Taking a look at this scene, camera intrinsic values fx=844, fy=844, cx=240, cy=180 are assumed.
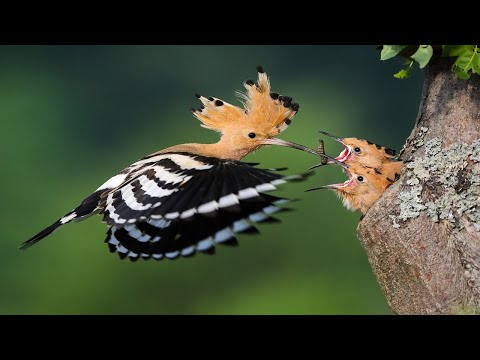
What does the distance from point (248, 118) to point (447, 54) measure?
578mm

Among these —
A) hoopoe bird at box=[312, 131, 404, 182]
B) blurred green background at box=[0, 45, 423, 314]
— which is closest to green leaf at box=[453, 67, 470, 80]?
hoopoe bird at box=[312, 131, 404, 182]

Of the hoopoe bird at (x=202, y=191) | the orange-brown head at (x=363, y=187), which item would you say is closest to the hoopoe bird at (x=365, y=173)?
the orange-brown head at (x=363, y=187)

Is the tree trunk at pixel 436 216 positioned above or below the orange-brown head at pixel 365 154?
below

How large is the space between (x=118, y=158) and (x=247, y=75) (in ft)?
3.30

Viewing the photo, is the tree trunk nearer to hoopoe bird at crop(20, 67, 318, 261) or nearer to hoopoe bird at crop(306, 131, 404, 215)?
hoopoe bird at crop(306, 131, 404, 215)

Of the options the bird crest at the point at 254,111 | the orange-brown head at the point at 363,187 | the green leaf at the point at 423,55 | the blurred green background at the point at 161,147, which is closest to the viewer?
the green leaf at the point at 423,55

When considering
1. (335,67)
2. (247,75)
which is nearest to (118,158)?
(247,75)

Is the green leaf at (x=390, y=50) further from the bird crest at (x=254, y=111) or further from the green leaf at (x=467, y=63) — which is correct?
the bird crest at (x=254, y=111)

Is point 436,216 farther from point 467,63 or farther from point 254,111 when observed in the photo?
point 254,111

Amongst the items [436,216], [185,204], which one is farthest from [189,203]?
[436,216]

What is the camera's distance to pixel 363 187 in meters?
2.01

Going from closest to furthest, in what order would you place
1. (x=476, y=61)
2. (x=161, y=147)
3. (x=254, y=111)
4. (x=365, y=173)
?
(x=476, y=61) → (x=365, y=173) → (x=254, y=111) → (x=161, y=147)

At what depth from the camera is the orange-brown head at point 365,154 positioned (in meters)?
2.01

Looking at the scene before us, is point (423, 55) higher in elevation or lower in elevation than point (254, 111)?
lower
